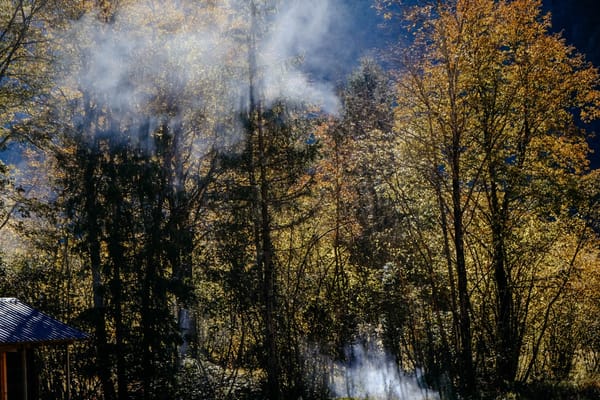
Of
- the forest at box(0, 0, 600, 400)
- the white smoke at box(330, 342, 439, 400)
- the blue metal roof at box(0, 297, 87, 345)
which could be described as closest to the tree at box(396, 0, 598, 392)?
the forest at box(0, 0, 600, 400)

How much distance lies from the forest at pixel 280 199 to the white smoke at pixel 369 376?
2.3 inches

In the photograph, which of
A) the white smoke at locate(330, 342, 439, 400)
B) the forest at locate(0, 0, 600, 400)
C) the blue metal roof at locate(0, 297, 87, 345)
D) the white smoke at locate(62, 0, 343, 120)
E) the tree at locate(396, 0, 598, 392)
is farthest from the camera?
the white smoke at locate(62, 0, 343, 120)

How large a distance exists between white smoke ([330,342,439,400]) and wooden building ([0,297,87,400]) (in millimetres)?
6953

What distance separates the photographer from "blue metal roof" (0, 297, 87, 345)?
33.9 feet

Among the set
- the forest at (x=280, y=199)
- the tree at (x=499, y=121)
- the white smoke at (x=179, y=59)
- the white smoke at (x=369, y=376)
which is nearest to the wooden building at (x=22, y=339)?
the forest at (x=280, y=199)

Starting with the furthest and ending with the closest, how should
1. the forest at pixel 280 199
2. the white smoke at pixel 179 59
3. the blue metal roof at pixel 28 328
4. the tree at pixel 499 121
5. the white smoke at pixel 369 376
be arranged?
the white smoke at pixel 179 59 → the white smoke at pixel 369 376 → the forest at pixel 280 199 → the tree at pixel 499 121 → the blue metal roof at pixel 28 328

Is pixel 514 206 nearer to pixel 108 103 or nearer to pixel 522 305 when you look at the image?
pixel 522 305

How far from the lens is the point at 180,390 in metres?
14.0

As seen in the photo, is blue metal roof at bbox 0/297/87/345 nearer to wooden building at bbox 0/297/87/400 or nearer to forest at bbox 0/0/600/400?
wooden building at bbox 0/297/87/400

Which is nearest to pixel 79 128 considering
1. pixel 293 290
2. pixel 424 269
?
pixel 293 290

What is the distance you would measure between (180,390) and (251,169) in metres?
5.72

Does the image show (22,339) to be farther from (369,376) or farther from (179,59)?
(369,376)

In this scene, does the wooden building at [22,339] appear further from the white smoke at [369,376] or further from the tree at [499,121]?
the tree at [499,121]

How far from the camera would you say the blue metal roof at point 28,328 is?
1033cm
